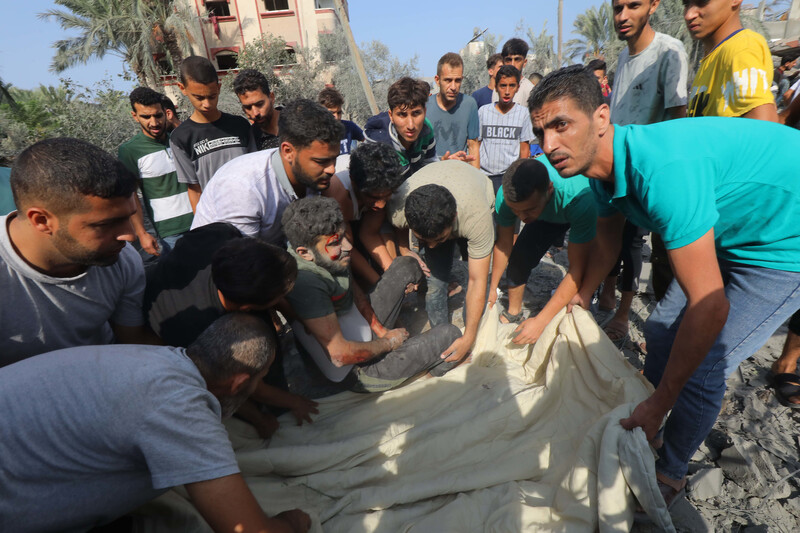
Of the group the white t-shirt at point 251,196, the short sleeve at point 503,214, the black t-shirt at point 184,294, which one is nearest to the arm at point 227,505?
the black t-shirt at point 184,294

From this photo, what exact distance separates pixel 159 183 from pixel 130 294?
6.00ft

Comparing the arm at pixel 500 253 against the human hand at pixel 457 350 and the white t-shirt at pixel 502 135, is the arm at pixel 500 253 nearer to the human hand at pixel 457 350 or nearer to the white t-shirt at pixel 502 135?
the human hand at pixel 457 350

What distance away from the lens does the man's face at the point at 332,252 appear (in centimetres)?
223

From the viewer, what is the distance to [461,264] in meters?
4.73

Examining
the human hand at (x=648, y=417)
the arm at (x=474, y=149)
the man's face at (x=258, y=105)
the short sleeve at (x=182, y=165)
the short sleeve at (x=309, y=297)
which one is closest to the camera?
the human hand at (x=648, y=417)

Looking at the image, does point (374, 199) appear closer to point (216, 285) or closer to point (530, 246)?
point (216, 285)

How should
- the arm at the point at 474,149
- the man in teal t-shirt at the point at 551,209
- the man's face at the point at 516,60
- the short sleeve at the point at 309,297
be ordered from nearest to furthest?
the short sleeve at the point at 309,297
the man in teal t-shirt at the point at 551,209
the arm at the point at 474,149
the man's face at the point at 516,60

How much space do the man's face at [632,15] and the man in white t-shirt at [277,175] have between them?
193 centimetres

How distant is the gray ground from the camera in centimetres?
177

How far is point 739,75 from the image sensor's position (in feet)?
6.67

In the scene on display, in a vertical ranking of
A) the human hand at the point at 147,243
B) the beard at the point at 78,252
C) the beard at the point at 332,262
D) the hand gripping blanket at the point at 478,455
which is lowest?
the hand gripping blanket at the point at 478,455

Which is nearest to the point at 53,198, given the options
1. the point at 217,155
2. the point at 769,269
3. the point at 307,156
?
the point at 307,156

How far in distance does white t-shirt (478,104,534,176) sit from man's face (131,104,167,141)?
10.0 feet

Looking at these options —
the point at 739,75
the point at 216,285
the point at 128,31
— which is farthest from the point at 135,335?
the point at 128,31
